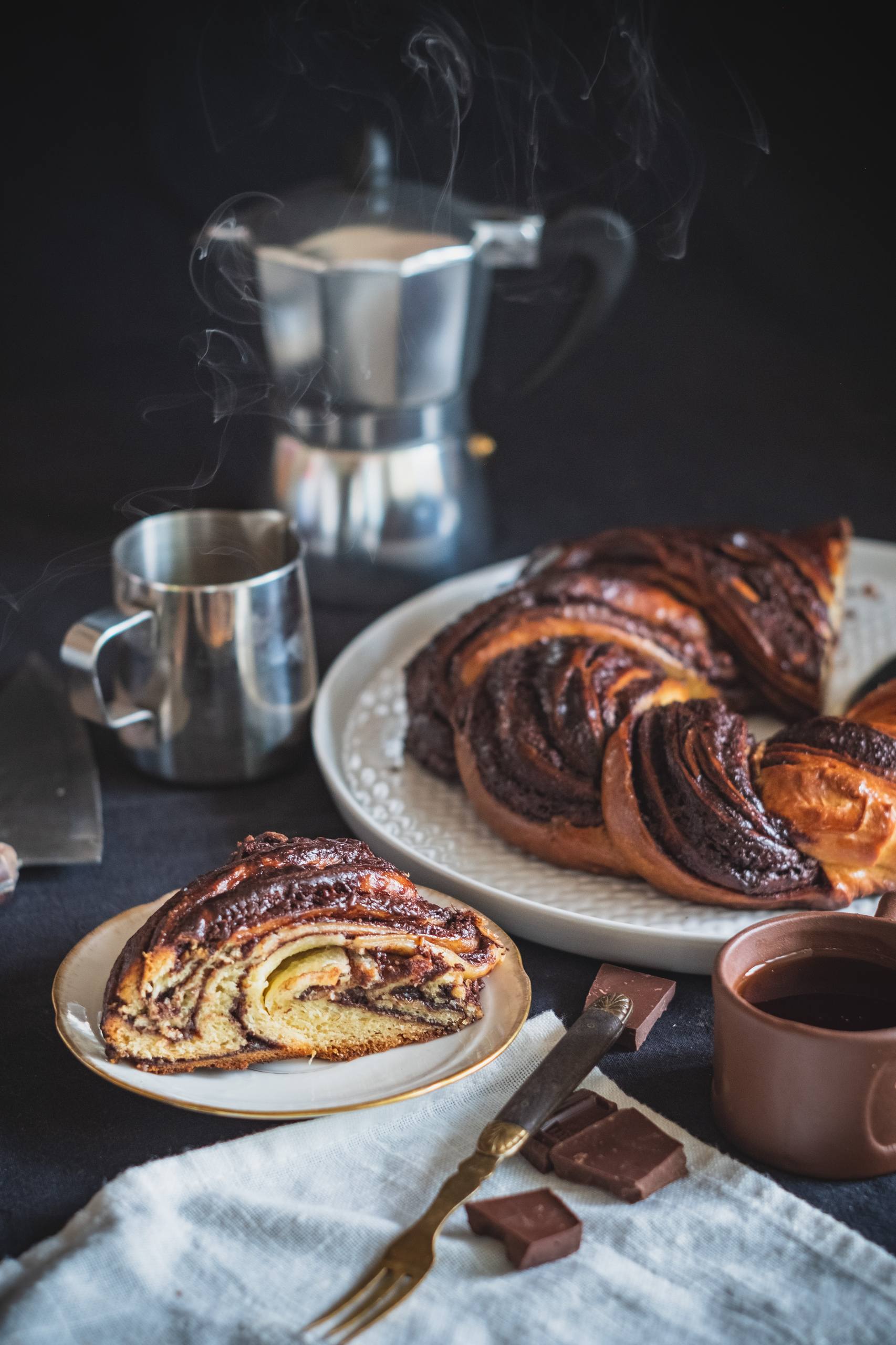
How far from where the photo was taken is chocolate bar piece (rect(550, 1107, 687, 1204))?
3.76 ft

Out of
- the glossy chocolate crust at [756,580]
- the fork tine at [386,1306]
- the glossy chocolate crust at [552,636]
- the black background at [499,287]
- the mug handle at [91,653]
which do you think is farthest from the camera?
the black background at [499,287]

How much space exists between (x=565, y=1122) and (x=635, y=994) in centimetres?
20

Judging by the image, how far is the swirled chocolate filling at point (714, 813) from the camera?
1.50 meters

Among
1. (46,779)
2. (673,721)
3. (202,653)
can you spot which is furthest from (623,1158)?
(46,779)

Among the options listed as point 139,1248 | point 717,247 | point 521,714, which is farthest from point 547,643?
point 717,247

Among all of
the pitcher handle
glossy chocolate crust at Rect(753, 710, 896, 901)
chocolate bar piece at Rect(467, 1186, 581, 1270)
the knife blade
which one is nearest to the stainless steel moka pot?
the pitcher handle

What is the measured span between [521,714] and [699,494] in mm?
1376

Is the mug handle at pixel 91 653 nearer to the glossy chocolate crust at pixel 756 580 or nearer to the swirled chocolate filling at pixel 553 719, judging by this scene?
the swirled chocolate filling at pixel 553 719

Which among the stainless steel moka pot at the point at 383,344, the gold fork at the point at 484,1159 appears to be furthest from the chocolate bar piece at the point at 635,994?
the stainless steel moka pot at the point at 383,344

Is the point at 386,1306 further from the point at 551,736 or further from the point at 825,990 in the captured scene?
the point at 551,736

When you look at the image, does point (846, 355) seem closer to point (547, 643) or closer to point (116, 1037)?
point (547, 643)

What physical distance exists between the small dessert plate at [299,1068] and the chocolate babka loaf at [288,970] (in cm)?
1

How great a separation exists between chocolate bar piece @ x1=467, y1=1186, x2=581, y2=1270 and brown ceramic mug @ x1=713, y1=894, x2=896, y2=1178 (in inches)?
7.9

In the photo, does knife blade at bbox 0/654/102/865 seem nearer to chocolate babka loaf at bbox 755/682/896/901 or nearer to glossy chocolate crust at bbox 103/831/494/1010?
glossy chocolate crust at bbox 103/831/494/1010
